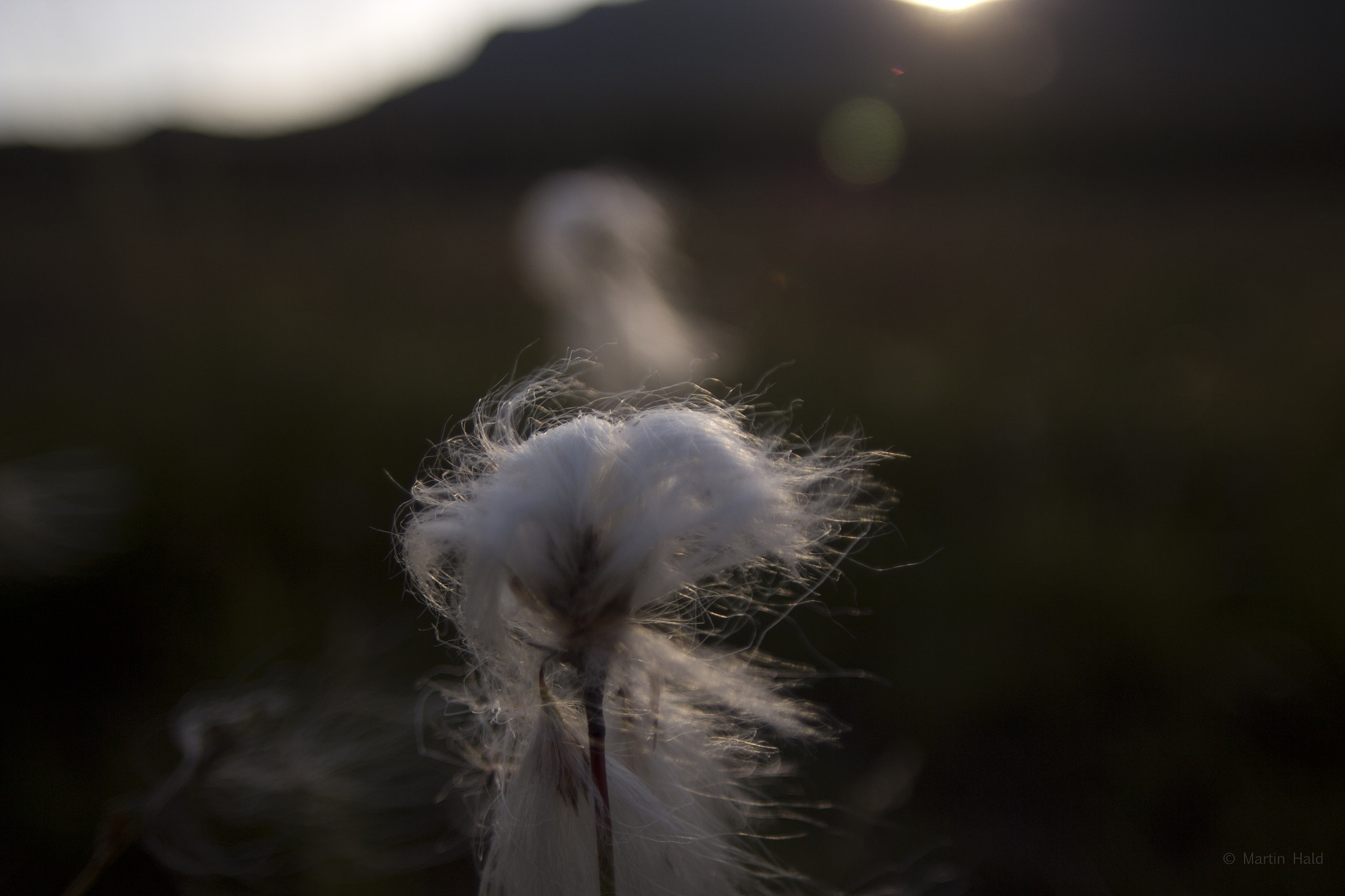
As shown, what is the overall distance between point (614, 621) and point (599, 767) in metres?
0.14

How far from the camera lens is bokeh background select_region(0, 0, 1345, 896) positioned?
2064 millimetres

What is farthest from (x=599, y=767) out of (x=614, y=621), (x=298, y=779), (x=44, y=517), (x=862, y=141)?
(x=862, y=141)

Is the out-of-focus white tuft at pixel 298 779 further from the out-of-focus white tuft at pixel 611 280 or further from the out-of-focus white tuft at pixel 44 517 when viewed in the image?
the out-of-focus white tuft at pixel 611 280

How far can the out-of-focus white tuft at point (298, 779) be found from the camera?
3.25 feet

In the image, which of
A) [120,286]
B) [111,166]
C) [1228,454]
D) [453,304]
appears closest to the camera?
[111,166]

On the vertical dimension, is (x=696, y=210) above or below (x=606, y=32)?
below

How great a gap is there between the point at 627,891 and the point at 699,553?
36 centimetres

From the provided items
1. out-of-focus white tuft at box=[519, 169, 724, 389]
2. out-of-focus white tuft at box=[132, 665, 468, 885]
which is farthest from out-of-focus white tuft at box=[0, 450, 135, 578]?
out-of-focus white tuft at box=[519, 169, 724, 389]

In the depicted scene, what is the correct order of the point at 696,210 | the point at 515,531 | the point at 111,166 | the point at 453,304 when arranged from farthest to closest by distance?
1. the point at 696,210
2. the point at 453,304
3. the point at 111,166
4. the point at 515,531

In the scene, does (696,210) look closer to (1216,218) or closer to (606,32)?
(1216,218)

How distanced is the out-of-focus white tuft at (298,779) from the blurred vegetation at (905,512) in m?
0.20

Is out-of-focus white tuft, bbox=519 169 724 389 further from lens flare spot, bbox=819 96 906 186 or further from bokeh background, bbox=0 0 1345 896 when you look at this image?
lens flare spot, bbox=819 96 906 186

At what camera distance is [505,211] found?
8.71m

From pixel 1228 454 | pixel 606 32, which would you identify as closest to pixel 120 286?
pixel 1228 454
